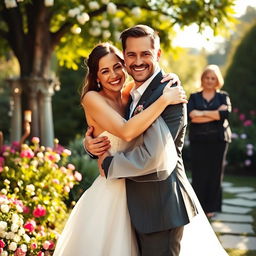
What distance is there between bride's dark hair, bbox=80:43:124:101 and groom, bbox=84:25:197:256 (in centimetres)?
17

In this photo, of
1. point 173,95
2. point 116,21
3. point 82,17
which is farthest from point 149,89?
point 116,21

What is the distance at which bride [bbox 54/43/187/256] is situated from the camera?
2572 mm

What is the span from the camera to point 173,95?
2402 mm

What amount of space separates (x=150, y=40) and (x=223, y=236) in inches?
112

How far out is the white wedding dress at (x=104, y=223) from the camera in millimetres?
2598

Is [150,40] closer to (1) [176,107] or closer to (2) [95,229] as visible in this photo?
(1) [176,107]

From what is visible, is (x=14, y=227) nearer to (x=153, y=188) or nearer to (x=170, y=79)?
(x=153, y=188)

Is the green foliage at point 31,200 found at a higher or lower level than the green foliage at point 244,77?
lower

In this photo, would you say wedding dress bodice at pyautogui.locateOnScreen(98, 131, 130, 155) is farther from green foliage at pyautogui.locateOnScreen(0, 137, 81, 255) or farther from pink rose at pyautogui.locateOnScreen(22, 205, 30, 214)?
pink rose at pyautogui.locateOnScreen(22, 205, 30, 214)

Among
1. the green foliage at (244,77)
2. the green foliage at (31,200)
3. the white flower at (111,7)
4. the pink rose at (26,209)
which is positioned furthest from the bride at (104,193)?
the green foliage at (244,77)

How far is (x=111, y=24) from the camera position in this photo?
6.95m

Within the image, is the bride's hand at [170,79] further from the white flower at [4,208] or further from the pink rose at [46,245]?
the pink rose at [46,245]

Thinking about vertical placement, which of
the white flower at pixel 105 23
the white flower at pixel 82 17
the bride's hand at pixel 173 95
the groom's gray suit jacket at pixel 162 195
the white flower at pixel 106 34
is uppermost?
the white flower at pixel 105 23

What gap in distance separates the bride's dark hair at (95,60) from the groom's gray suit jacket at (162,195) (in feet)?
1.12
